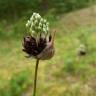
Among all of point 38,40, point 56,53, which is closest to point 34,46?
point 38,40

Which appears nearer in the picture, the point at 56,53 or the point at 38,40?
the point at 38,40

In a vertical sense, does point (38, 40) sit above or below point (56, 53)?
above

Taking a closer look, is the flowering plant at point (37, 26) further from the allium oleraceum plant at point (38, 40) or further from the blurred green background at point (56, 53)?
the blurred green background at point (56, 53)

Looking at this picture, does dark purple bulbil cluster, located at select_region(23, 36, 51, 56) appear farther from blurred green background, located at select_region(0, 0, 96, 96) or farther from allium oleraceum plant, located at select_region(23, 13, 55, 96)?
blurred green background, located at select_region(0, 0, 96, 96)

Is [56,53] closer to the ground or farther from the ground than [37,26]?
closer to the ground

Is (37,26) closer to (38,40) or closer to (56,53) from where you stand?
(38,40)

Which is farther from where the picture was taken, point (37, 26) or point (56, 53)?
point (56, 53)

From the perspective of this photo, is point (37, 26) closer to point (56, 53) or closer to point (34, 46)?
point (34, 46)
